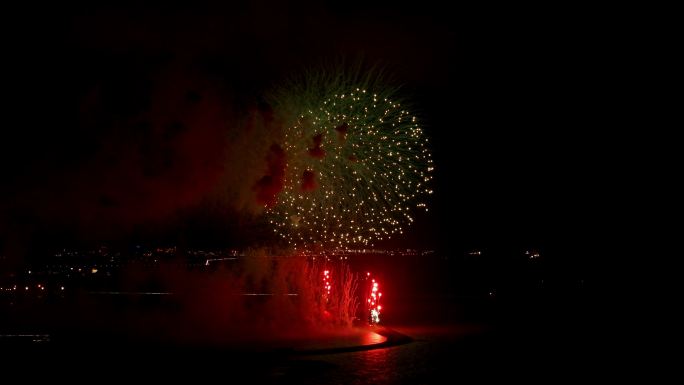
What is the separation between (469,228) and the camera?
56.2 metres

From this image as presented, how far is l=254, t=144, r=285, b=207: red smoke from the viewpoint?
65.4 ft

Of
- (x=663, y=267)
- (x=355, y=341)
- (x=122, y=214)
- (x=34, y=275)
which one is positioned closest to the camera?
(x=355, y=341)

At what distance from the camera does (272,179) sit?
2031 cm

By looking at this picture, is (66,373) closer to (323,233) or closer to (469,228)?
(323,233)

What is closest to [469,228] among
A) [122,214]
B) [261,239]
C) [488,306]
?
[261,239]

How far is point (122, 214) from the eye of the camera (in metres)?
23.0

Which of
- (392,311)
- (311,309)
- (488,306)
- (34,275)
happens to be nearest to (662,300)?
(488,306)

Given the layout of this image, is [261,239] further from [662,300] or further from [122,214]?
[662,300]

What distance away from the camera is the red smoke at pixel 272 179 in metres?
19.9

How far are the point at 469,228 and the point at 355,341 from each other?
42.1 meters

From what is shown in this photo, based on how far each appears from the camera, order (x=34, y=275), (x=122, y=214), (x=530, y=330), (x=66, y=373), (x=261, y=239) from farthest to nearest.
Answer: (x=261, y=239) < (x=34, y=275) < (x=122, y=214) < (x=530, y=330) < (x=66, y=373)

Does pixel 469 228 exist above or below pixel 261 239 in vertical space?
above

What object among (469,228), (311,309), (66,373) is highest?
(469,228)

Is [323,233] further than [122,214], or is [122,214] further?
[323,233]
